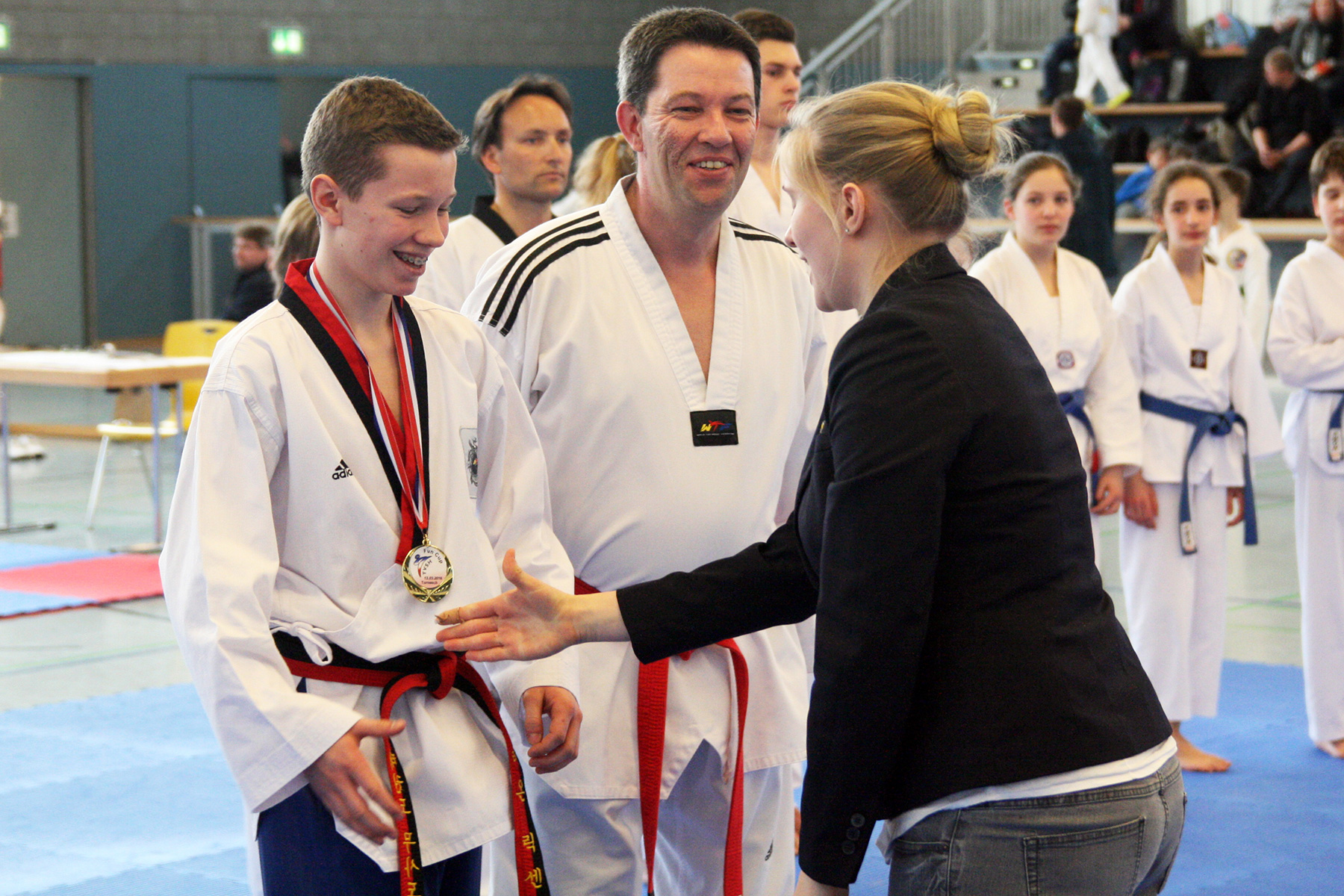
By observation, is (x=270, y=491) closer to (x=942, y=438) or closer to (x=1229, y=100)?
(x=942, y=438)

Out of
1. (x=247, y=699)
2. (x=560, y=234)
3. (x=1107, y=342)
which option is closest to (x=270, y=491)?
(x=247, y=699)

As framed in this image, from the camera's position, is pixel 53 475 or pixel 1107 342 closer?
pixel 1107 342

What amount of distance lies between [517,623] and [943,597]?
574 millimetres

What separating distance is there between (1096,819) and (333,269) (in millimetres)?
1105

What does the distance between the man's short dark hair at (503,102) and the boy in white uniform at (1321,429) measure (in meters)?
2.20

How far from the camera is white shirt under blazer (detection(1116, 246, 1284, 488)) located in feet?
14.1

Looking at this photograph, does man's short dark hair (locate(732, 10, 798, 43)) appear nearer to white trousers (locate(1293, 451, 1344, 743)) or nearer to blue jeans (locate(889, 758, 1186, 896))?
white trousers (locate(1293, 451, 1344, 743))

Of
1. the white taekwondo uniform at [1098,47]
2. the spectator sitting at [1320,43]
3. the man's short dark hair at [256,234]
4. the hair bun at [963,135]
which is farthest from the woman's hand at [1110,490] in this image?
the white taekwondo uniform at [1098,47]

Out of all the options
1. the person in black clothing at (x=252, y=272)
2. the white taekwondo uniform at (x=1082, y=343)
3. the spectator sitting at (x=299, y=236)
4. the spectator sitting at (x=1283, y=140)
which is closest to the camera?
the spectator sitting at (x=299, y=236)

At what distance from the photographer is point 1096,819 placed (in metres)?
1.45

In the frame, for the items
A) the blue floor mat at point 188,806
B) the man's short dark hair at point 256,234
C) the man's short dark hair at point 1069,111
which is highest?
the man's short dark hair at point 1069,111

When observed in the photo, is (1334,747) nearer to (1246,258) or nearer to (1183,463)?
(1183,463)

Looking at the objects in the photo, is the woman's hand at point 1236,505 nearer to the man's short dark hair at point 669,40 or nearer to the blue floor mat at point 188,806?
the blue floor mat at point 188,806

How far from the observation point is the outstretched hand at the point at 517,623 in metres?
1.76
